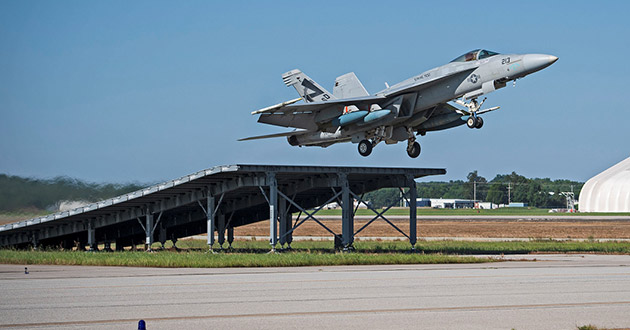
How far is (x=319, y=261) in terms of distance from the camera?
24297mm

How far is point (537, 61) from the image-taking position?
82.0 feet

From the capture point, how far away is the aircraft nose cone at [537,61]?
981 inches

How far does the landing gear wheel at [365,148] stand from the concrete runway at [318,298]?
30.8ft

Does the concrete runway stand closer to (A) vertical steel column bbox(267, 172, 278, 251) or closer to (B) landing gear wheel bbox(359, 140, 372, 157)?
(A) vertical steel column bbox(267, 172, 278, 251)

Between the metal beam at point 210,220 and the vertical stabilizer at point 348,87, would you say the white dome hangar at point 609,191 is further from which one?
the metal beam at point 210,220

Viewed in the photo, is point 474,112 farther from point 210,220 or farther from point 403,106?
point 210,220

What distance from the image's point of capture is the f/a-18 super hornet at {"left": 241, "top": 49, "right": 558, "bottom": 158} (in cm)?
2645

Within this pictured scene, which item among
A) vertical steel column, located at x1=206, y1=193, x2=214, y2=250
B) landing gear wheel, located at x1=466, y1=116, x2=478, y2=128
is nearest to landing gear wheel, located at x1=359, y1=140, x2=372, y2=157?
landing gear wheel, located at x1=466, y1=116, x2=478, y2=128

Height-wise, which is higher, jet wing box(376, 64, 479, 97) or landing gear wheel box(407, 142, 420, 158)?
jet wing box(376, 64, 479, 97)

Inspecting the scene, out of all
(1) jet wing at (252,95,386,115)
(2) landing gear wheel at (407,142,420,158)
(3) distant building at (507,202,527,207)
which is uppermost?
(1) jet wing at (252,95,386,115)

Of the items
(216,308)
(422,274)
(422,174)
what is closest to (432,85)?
(422,174)

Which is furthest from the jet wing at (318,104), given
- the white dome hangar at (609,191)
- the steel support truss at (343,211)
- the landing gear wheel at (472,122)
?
the white dome hangar at (609,191)

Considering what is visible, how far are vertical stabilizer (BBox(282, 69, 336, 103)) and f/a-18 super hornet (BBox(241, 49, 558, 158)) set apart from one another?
2.2 inches

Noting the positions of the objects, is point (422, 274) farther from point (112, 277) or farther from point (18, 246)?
point (18, 246)
